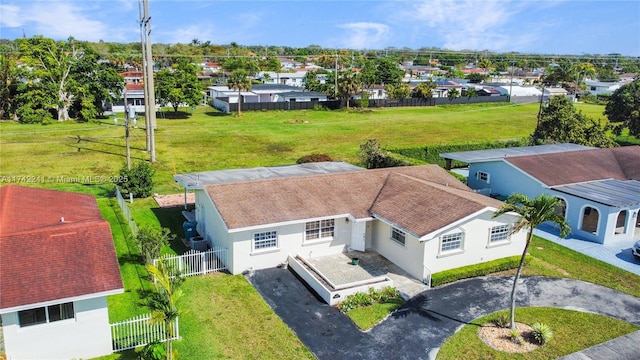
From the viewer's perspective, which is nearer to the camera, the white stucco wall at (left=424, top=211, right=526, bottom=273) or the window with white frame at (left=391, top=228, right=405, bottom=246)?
the white stucco wall at (left=424, top=211, right=526, bottom=273)

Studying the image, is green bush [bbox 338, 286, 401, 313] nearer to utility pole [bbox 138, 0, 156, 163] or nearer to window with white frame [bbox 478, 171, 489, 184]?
window with white frame [bbox 478, 171, 489, 184]

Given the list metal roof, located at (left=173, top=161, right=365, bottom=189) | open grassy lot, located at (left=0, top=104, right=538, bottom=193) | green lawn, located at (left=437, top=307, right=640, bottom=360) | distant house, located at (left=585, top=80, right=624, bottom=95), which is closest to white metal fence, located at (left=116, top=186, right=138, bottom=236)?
metal roof, located at (left=173, top=161, right=365, bottom=189)

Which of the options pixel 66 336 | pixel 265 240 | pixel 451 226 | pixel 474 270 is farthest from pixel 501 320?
pixel 66 336

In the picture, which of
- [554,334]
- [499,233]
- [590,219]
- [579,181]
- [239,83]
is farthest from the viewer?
[239,83]

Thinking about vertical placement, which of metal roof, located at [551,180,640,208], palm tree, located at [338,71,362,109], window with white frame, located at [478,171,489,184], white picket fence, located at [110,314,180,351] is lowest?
white picket fence, located at [110,314,180,351]

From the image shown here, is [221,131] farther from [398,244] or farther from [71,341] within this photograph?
[71,341]

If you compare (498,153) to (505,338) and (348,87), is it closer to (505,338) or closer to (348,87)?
(505,338)
